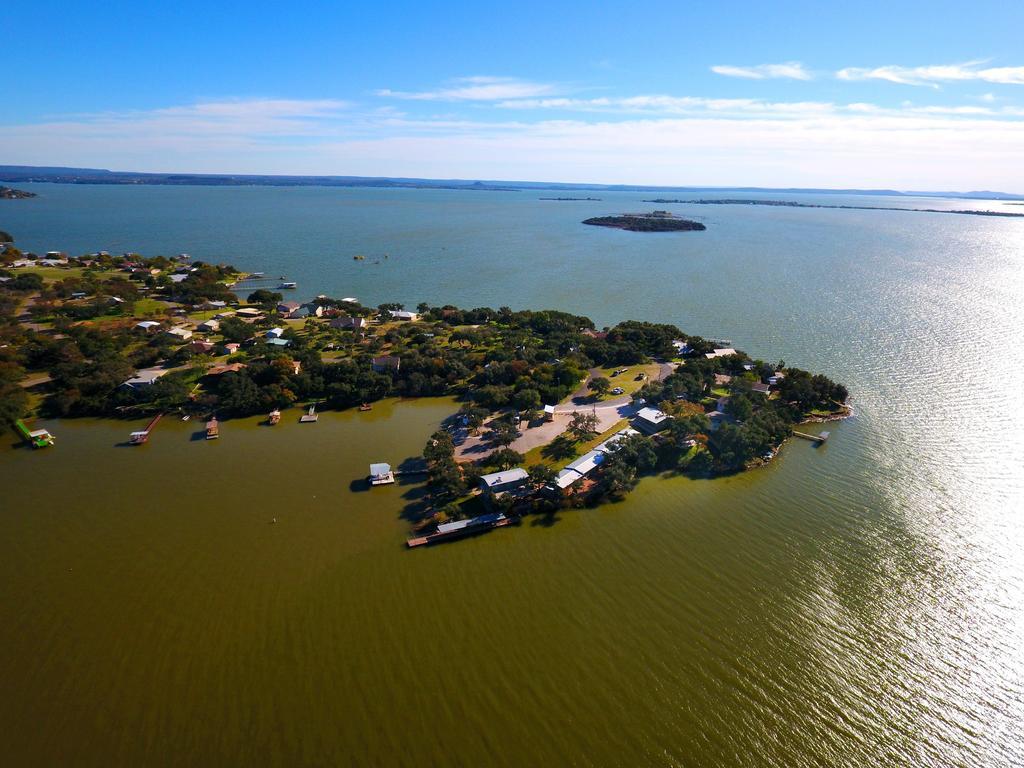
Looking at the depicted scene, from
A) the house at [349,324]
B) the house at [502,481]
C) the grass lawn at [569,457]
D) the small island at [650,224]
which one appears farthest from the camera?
the small island at [650,224]

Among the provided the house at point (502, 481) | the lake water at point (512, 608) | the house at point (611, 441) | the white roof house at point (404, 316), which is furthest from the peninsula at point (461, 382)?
the lake water at point (512, 608)

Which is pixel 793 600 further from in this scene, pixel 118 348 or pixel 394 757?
pixel 118 348

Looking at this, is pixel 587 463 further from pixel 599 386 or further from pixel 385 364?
pixel 385 364

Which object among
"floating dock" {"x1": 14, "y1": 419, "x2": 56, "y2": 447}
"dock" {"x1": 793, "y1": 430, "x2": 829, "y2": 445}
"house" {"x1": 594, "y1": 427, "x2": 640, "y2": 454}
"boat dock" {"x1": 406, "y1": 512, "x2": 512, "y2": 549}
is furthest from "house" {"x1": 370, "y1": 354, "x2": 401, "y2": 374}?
"dock" {"x1": 793, "y1": 430, "x2": 829, "y2": 445}

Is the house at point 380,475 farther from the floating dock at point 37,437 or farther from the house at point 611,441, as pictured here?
the floating dock at point 37,437

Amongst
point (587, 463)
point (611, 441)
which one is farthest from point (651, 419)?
point (587, 463)

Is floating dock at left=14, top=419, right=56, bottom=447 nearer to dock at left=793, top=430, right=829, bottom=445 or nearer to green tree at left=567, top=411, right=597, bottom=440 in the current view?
green tree at left=567, top=411, right=597, bottom=440
